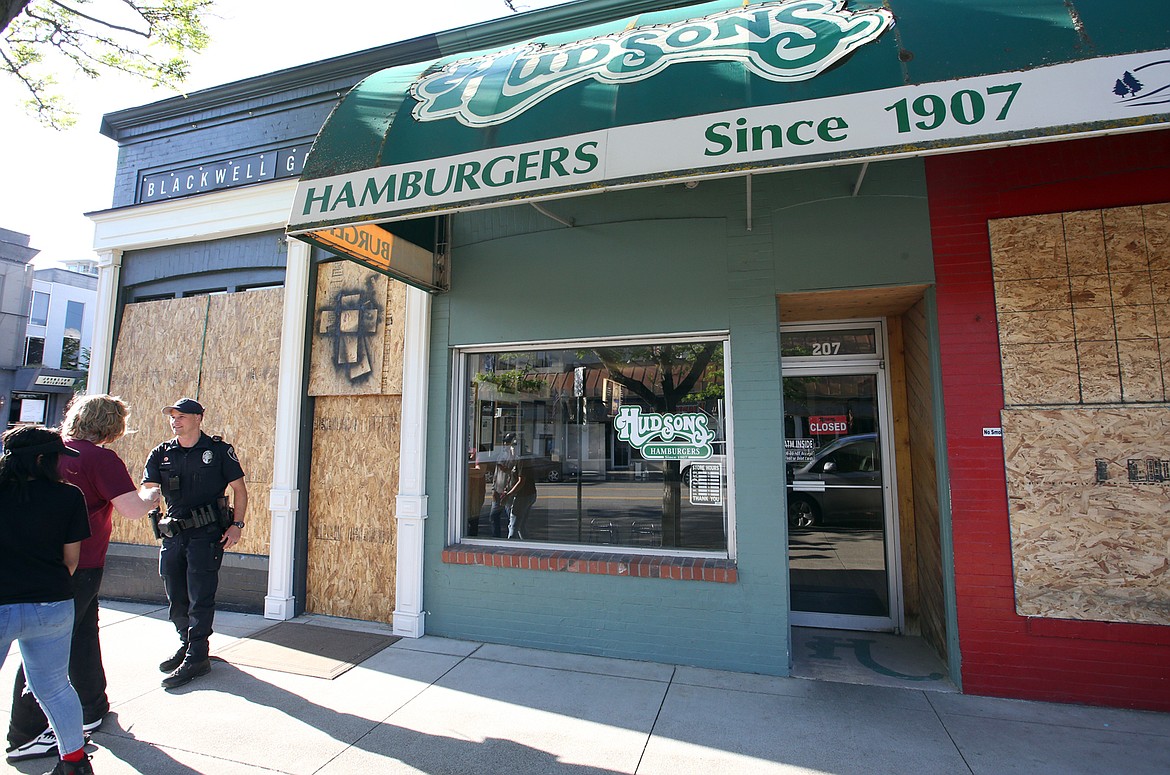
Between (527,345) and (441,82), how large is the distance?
2.10m

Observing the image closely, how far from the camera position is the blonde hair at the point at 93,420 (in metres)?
3.37

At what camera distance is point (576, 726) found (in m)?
3.48

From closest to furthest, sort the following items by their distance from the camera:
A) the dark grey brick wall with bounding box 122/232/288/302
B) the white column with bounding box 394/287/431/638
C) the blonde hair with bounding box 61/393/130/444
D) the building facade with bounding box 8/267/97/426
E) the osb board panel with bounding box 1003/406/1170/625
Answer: the blonde hair with bounding box 61/393/130/444
the osb board panel with bounding box 1003/406/1170/625
the white column with bounding box 394/287/431/638
the dark grey brick wall with bounding box 122/232/288/302
the building facade with bounding box 8/267/97/426

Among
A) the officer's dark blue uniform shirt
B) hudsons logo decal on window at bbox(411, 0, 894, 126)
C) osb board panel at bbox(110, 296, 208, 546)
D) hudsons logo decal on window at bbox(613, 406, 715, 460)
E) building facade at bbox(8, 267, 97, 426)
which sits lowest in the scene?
the officer's dark blue uniform shirt

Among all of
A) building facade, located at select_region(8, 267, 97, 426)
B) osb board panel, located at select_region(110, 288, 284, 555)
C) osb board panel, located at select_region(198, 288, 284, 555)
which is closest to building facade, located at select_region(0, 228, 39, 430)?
building facade, located at select_region(8, 267, 97, 426)

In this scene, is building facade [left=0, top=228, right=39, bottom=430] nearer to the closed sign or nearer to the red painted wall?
the closed sign

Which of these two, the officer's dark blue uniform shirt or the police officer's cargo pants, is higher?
the officer's dark blue uniform shirt

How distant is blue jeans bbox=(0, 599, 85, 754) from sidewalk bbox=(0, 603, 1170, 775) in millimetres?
454

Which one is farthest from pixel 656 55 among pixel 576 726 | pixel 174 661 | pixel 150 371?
pixel 150 371

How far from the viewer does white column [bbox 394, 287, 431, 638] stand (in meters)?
4.98

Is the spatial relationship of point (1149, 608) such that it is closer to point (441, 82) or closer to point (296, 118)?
point (441, 82)

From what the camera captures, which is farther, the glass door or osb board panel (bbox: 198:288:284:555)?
osb board panel (bbox: 198:288:284:555)

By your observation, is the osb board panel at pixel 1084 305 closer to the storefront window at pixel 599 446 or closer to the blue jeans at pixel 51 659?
the storefront window at pixel 599 446

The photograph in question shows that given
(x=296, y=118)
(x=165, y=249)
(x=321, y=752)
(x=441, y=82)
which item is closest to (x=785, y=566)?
(x=321, y=752)
